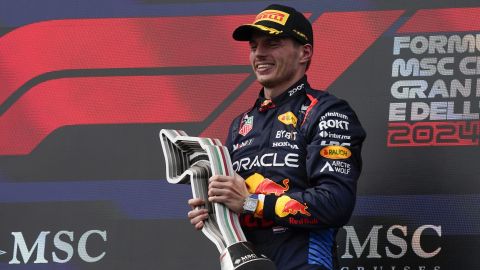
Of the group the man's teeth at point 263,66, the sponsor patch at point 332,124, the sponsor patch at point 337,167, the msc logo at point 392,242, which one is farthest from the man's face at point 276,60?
the msc logo at point 392,242

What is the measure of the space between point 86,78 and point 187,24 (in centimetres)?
45

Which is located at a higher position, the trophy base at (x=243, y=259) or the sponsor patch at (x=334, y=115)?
the sponsor patch at (x=334, y=115)

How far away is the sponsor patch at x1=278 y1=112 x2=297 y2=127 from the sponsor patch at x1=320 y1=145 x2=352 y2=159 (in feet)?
0.54

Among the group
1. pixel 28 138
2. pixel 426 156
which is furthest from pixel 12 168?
pixel 426 156

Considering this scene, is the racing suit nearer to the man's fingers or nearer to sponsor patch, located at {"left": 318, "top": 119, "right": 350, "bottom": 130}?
sponsor patch, located at {"left": 318, "top": 119, "right": 350, "bottom": 130}

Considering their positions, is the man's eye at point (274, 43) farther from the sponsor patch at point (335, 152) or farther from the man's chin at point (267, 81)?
the sponsor patch at point (335, 152)

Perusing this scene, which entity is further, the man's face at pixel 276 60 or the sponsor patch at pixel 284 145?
the man's face at pixel 276 60

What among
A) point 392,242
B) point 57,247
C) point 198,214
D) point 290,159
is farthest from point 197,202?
point 57,247

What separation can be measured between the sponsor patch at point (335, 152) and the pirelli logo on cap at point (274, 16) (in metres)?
0.45

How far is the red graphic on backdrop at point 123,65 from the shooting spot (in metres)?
4.00

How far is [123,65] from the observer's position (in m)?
4.21

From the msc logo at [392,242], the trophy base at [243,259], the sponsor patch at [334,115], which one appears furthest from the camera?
the msc logo at [392,242]

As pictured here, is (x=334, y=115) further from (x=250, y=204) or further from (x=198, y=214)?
(x=198, y=214)

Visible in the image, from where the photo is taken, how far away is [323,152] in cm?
318
